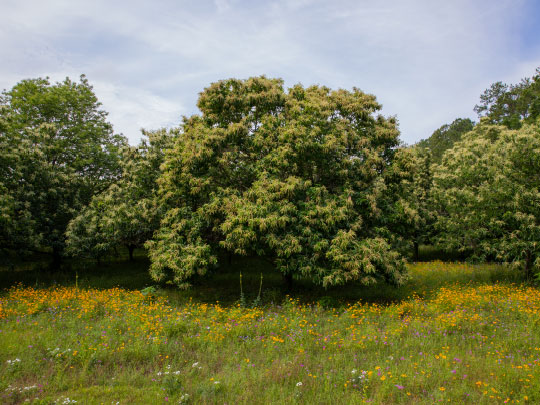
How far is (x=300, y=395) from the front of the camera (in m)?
6.16

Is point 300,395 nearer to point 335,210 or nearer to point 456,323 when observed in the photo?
point 456,323

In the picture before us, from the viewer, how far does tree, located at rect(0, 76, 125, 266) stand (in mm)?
16922

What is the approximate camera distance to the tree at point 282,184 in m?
12.0

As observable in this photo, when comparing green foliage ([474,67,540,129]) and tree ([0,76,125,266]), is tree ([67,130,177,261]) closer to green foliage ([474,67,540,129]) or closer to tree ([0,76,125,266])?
tree ([0,76,125,266])

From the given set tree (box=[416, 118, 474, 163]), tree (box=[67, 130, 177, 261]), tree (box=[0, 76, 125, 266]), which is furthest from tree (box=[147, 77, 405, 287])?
tree (box=[416, 118, 474, 163])

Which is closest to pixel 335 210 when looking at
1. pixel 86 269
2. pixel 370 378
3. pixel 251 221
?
pixel 251 221

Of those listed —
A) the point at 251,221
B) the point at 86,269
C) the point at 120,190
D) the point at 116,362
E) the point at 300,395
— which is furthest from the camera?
the point at 86,269

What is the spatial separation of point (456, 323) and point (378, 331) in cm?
253

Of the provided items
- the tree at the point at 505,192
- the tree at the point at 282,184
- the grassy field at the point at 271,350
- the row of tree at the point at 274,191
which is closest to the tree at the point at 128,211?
the row of tree at the point at 274,191

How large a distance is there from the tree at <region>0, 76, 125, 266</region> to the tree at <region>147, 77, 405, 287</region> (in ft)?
25.7

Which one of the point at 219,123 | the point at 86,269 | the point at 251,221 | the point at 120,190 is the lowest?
the point at 86,269

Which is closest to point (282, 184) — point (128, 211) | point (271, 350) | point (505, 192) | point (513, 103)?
point (271, 350)

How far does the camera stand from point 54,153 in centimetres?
2077

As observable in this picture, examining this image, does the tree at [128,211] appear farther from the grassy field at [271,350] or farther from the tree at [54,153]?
the grassy field at [271,350]
